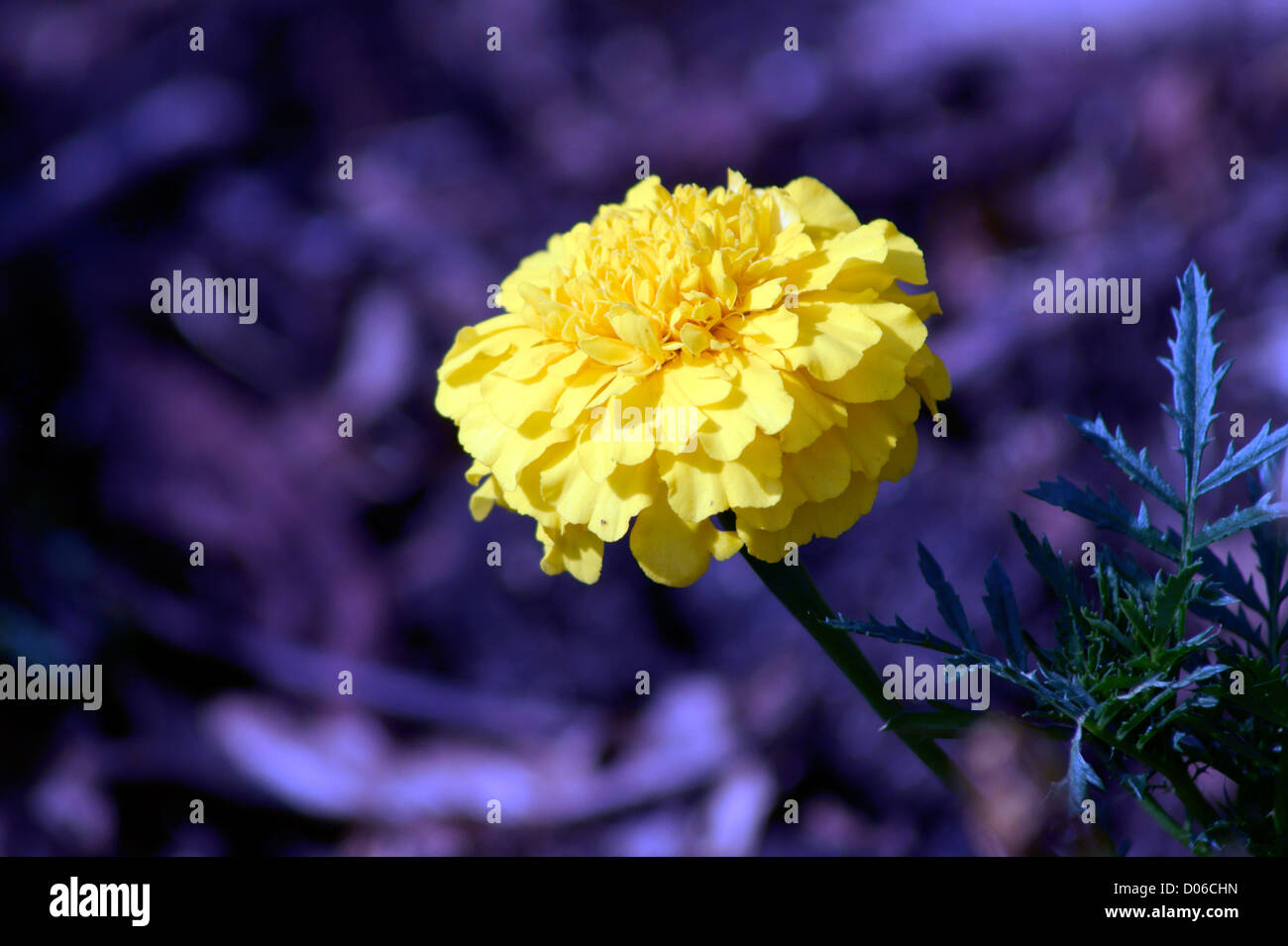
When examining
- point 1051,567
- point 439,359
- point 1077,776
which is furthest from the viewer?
point 439,359

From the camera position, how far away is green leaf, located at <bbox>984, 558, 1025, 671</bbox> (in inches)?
34.8

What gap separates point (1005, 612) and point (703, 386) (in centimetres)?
38

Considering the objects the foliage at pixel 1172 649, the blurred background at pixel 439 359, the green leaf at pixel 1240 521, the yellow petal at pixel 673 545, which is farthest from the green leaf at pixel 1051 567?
the blurred background at pixel 439 359

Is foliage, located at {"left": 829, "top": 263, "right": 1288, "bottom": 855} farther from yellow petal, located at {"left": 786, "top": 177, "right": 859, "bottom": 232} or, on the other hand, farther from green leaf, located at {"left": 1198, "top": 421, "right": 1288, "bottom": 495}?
yellow petal, located at {"left": 786, "top": 177, "right": 859, "bottom": 232}

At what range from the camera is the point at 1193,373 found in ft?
2.85

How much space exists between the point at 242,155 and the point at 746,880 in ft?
7.98

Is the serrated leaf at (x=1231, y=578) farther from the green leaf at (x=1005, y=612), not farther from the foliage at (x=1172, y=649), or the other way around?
the green leaf at (x=1005, y=612)

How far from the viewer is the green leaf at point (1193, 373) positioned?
2.78 feet

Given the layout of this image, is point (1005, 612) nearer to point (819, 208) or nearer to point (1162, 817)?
point (1162, 817)

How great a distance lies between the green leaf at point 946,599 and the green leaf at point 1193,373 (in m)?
0.23

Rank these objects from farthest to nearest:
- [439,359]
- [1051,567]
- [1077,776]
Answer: [439,359], [1051,567], [1077,776]

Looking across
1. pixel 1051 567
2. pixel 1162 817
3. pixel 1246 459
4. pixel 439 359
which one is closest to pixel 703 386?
pixel 1051 567

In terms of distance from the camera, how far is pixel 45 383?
2422mm

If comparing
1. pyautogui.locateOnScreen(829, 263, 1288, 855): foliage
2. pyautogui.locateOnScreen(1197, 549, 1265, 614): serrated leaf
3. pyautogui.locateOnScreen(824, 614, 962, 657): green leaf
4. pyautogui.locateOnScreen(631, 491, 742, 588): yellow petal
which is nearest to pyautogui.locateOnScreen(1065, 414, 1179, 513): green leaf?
pyautogui.locateOnScreen(829, 263, 1288, 855): foliage
